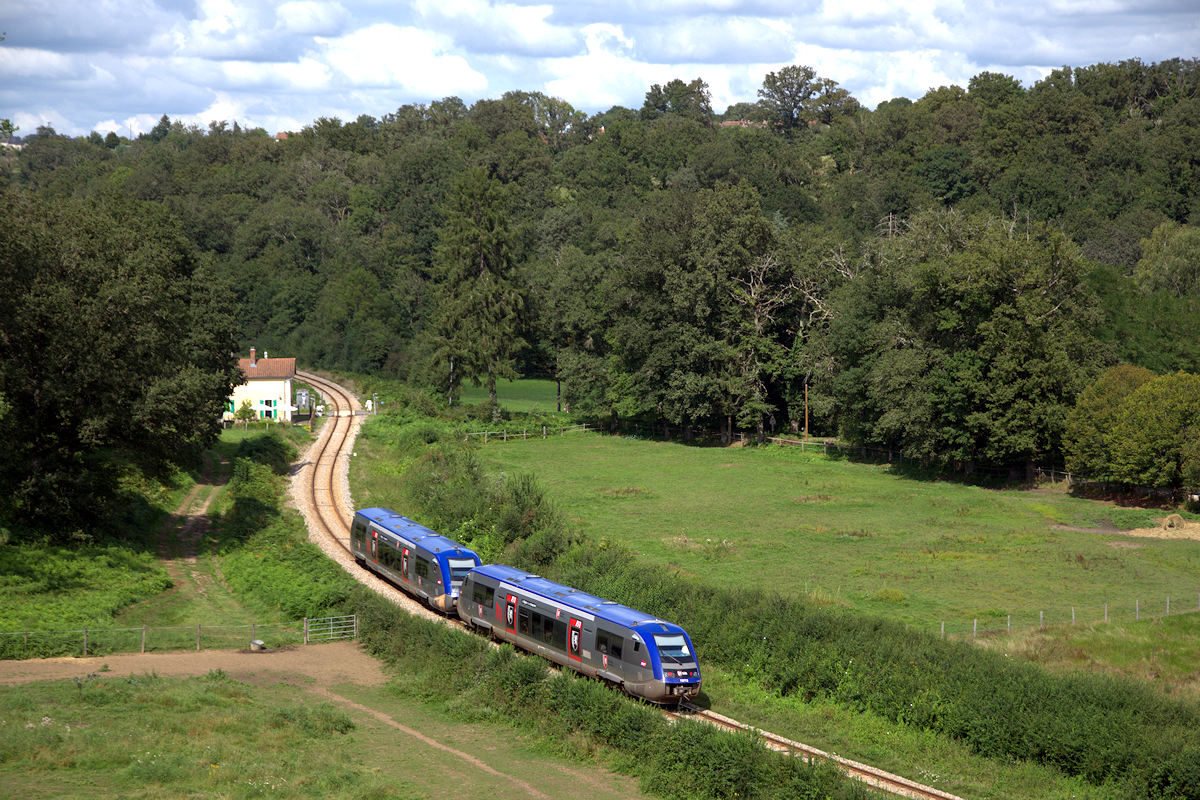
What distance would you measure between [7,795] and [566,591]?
1774cm

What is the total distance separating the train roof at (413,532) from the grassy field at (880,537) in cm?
1214

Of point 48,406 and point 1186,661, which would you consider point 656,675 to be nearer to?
point 1186,661

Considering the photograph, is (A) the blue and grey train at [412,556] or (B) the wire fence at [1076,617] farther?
(A) the blue and grey train at [412,556]

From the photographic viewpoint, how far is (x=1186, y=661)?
38.3 meters

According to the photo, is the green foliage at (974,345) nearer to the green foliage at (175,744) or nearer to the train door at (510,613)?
the train door at (510,613)

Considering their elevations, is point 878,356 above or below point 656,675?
above

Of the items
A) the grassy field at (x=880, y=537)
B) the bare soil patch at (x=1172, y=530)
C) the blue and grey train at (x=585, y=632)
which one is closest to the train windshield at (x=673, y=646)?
the blue and grey train at (x=585, y=632)

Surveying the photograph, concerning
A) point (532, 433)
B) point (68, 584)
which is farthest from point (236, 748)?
point (532, 433)

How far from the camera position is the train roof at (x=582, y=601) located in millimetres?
30652

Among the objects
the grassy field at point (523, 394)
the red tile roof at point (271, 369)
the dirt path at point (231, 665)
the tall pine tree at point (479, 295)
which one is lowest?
the dirt path at point (231, 665)

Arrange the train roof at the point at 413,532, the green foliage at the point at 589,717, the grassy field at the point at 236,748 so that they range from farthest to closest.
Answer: the train roof at the point at 413,532
the green foliage at the point at 589,717
the grassy field at the point at 236,748

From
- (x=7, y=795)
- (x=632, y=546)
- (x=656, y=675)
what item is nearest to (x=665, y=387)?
(x=632, y=546)

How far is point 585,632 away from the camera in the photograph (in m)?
31.9

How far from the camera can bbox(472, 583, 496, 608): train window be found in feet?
120
